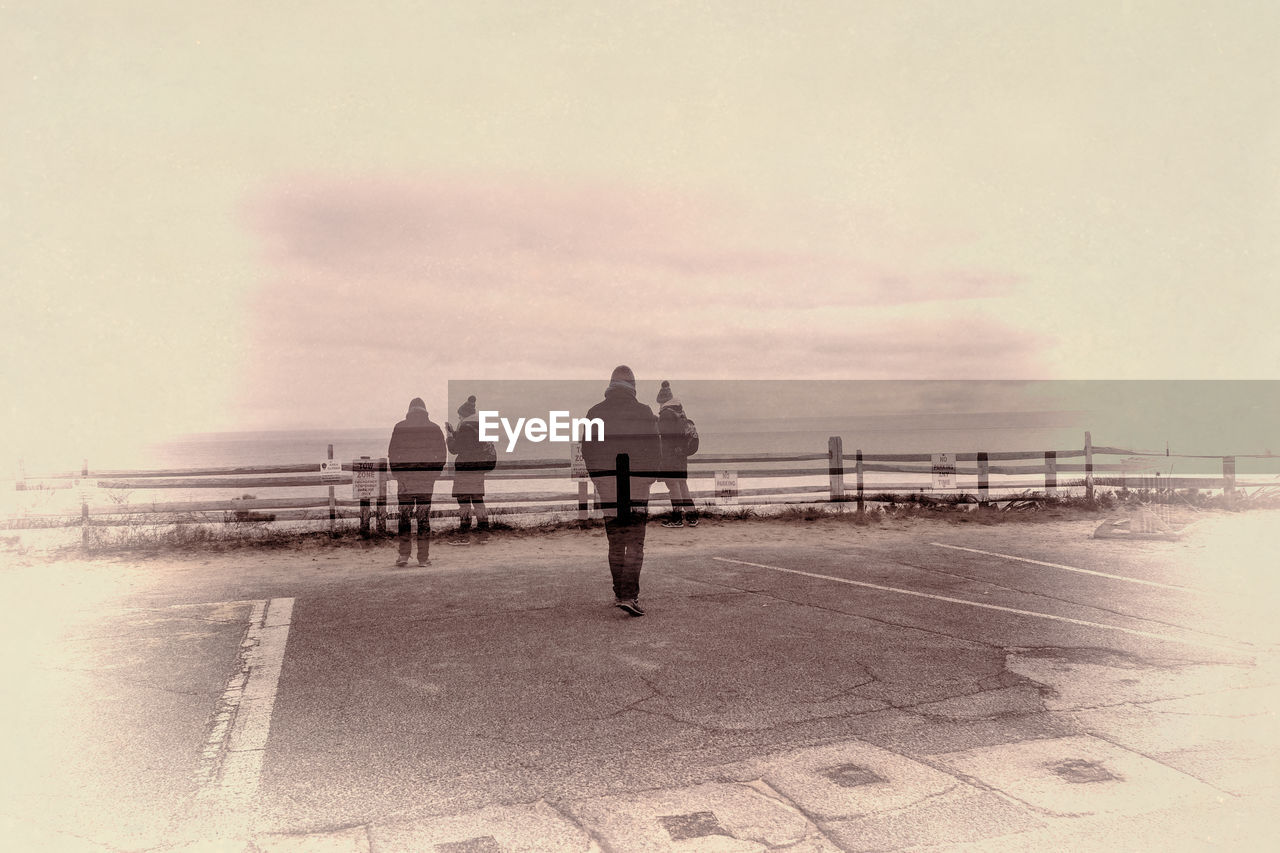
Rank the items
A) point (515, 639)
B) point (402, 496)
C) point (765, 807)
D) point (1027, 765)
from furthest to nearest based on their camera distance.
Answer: point (402, 496), point (515, 639), point (1027, 765), point (765, 807)

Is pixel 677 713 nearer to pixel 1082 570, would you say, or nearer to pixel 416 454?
pixel 1082 570

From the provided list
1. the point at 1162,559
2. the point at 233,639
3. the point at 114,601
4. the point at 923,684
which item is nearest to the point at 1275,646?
the point at 923,684

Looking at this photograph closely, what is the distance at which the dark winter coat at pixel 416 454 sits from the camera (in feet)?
38.5

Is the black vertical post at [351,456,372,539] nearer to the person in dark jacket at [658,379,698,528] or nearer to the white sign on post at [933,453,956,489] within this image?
the person in dark jacket at [658,379,698,528]

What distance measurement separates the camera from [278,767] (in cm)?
441

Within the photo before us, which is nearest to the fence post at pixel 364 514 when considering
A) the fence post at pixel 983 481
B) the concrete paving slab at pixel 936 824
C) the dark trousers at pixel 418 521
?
the dark trousers at pixel 418 521

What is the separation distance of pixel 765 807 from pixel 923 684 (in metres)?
2.32

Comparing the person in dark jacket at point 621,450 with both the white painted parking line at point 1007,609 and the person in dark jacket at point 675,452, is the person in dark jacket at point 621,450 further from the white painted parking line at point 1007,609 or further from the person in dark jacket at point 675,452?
the person in dark jacket at point 675,452

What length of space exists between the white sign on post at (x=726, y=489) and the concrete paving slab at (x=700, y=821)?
1305cm

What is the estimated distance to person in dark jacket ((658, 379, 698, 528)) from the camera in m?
14.5

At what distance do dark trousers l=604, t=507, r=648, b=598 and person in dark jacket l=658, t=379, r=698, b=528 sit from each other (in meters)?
5.57

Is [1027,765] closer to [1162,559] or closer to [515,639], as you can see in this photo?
[515,639]

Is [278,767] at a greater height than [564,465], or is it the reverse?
[564,465]

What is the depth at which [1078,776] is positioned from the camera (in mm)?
4070
